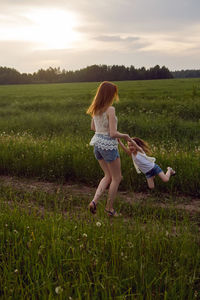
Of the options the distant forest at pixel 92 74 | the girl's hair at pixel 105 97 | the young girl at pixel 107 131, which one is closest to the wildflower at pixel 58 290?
the young girl at pixel 107 131

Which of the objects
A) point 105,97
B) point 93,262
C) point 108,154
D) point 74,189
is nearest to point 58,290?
point 93,262

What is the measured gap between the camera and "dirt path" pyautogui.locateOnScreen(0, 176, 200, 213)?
6215mm

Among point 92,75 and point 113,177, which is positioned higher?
point 92,75

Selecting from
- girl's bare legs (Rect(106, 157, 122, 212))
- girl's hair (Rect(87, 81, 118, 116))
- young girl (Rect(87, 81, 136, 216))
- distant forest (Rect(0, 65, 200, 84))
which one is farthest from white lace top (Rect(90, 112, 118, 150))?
distant forest (Rect(0, 65, 200, 84))

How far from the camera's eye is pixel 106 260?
3.43 m

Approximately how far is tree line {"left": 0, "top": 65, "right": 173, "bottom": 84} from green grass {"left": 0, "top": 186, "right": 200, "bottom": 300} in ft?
256

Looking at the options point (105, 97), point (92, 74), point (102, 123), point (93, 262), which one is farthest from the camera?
point (92, 74)

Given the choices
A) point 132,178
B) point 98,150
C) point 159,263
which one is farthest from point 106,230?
point 132,178

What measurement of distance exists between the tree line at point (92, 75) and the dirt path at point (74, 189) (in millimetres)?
74556

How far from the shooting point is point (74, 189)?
7164 mm

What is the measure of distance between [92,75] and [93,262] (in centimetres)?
8559

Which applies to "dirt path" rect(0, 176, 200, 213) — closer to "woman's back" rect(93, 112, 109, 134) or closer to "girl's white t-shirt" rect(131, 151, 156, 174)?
"girl's white t-shirt" rect(131, 151, 156, 174)

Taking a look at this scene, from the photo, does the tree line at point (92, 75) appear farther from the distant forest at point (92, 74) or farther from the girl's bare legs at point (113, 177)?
the girl's bare legs at point (113, 177)

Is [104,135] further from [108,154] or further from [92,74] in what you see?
[92,74]
